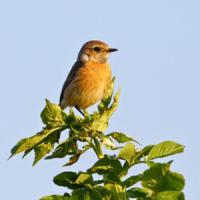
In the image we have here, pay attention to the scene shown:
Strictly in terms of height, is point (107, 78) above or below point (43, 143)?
above

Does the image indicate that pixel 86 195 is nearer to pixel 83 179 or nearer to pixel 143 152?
pixel 83 179

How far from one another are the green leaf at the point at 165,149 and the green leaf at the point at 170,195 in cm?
26

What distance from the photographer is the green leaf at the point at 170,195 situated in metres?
2.69

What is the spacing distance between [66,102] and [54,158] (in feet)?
23.9

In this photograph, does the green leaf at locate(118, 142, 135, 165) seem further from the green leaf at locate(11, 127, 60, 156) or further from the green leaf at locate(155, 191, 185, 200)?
the green leaf at locate(11, 127, 60, 156)

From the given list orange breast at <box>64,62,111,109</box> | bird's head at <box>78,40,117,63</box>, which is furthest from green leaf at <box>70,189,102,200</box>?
bird's head at <box>78,40,117,63</box>

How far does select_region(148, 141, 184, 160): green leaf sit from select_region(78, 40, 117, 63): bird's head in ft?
27.0

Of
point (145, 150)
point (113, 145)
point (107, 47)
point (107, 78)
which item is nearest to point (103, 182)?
point (145, 150)

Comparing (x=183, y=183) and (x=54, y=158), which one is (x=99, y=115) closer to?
(x=54, y=158)

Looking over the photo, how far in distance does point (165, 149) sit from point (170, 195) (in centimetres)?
32

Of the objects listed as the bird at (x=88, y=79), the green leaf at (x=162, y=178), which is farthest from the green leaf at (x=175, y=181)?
the bird at (x=88, y=79)

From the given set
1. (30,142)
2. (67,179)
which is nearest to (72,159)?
(30,142)

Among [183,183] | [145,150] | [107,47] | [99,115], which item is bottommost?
[183,183]

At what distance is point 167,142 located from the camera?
2932mm
